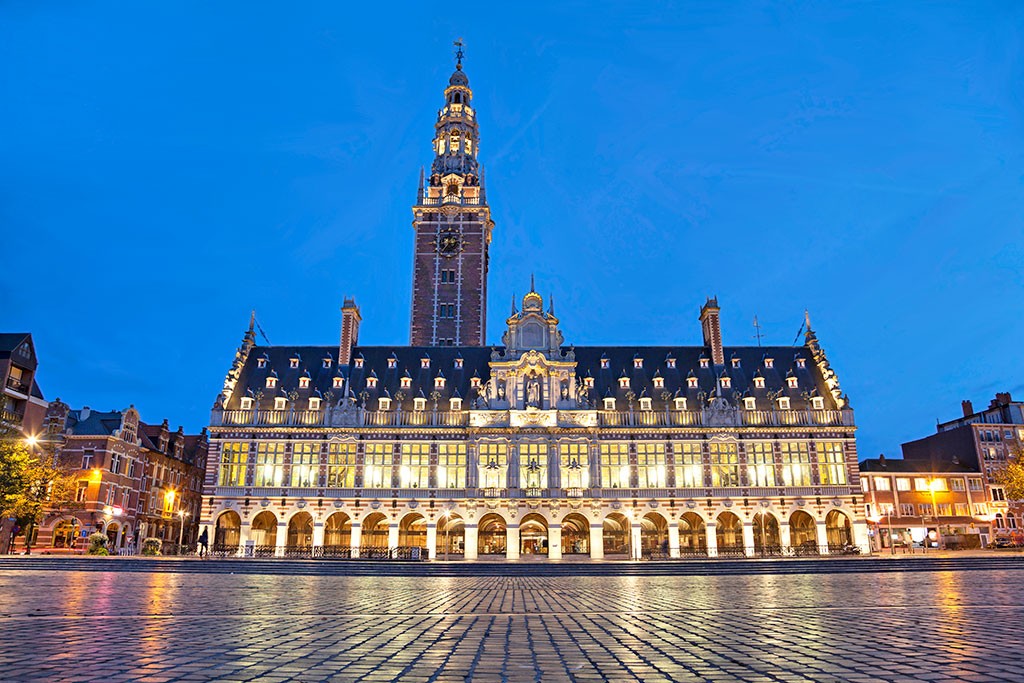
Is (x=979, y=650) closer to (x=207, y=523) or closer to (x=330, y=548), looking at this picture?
(x=330, y=548)

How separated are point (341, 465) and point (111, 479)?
57.0 feet

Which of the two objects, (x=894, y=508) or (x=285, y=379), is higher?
(x=285, y=379)

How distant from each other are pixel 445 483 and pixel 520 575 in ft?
64.0

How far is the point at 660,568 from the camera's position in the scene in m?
34.5

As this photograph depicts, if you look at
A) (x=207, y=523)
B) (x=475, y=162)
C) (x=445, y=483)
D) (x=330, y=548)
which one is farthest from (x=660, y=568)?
(x=475, y=162)

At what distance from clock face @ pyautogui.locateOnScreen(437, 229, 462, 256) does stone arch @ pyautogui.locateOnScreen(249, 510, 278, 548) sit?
31486 millimetres

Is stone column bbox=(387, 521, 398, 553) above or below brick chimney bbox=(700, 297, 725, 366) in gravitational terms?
below

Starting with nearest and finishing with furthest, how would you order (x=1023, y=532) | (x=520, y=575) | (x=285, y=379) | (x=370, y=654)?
(x=370, y=654) → (x=520, y=575) → (x=285, y=379) → (x=1023, y=532)

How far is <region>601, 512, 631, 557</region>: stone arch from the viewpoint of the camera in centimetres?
5275

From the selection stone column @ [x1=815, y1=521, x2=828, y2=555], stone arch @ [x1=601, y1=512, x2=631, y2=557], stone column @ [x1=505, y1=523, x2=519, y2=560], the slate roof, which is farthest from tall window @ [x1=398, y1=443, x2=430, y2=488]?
stone column @ [x1=815, y1=521, x2=828, y2=555]

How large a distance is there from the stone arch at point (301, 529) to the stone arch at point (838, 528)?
37880 mm

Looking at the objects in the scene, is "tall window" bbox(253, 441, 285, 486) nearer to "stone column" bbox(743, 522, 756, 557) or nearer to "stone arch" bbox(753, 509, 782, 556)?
"stone column" bbox(743, 522, 756, 557)

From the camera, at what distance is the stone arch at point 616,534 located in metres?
52.8

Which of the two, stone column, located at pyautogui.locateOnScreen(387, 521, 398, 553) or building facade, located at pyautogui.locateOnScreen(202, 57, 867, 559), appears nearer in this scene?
stone column, located at pyautogui.locateOnScreen(387, 521, 398, 553)
